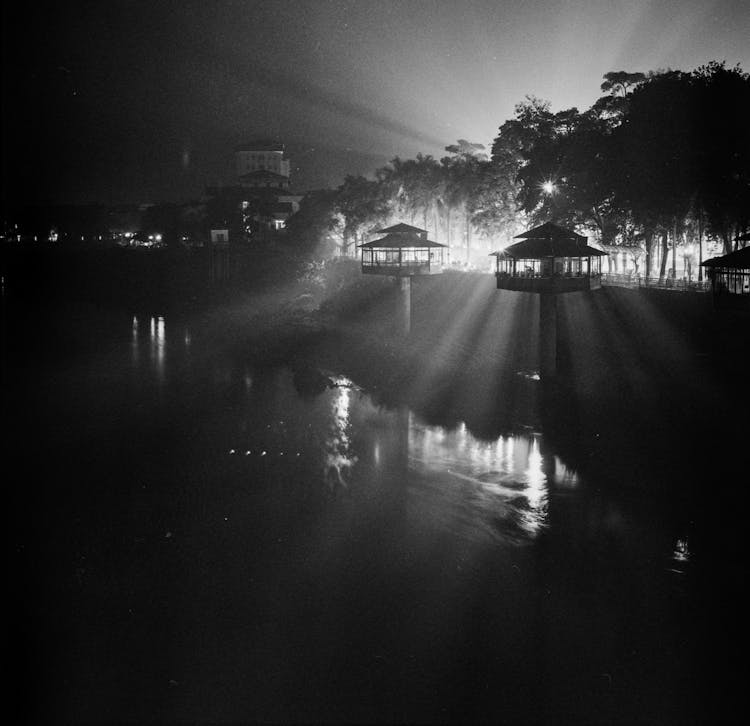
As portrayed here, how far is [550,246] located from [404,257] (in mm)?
14171

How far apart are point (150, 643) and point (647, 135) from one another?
1257 inches

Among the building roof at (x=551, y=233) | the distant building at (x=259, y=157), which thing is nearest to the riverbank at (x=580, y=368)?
the building roof at (x=551, y=233)

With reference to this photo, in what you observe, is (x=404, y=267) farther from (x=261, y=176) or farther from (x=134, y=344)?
(x=261, y=176)

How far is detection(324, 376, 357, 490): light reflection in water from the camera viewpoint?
2326cm

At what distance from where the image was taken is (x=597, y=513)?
63.4 feet

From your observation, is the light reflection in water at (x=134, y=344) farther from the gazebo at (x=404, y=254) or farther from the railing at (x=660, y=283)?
the railing at (x=660, y=283)

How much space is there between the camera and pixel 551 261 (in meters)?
31.6

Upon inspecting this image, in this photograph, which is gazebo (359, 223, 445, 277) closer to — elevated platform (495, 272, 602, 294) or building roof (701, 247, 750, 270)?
elevated platform (495, 272, 602, 294)

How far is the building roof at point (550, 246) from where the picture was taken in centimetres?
3119

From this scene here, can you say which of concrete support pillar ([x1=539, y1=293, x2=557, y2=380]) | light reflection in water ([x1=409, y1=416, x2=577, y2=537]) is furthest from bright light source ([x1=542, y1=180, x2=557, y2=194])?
light reflection in water ([x1=409, y1=416, x2=577, y2=537])

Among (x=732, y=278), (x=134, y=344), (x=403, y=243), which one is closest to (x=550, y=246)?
(x=732, y=278)

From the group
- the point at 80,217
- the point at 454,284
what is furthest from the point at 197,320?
the point at 80,217

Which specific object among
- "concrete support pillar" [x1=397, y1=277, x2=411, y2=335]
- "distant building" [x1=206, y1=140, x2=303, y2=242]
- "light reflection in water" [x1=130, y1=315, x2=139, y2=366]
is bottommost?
"light reflection in water" [x1=130, y1=315, x2=139, y2=366]

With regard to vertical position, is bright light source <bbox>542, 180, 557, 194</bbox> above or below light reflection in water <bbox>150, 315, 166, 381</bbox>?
above
